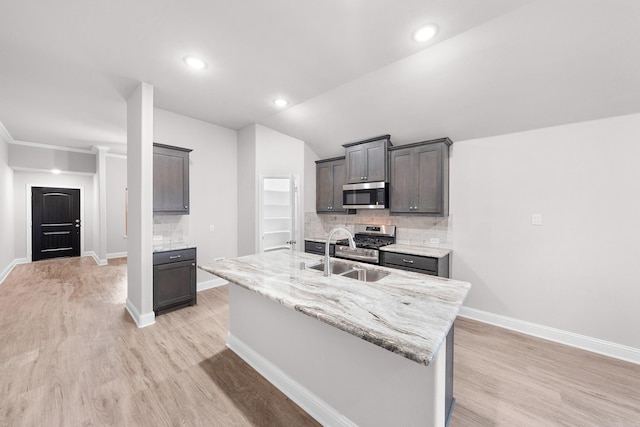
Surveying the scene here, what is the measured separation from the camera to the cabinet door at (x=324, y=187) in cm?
442

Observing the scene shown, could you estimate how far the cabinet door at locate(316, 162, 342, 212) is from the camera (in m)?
4.42

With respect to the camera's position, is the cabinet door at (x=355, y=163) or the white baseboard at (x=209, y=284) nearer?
the cabinet door at (x=355, y=163)

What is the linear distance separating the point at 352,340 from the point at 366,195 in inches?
101

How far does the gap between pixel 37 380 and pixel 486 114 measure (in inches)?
190

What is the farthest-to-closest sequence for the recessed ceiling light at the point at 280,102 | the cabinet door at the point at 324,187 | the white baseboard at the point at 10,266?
the white baseboard at the point at 10,266
the cabinet door at the point at 324,187
the recessed ceiling light at the point at 280,102

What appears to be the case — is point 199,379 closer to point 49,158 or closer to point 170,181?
point 170,181

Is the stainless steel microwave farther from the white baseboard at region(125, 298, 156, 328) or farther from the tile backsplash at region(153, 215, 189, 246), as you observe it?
the white baseboard at region(125, 298, 156, 328)

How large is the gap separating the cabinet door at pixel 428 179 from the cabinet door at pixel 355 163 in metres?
0.77

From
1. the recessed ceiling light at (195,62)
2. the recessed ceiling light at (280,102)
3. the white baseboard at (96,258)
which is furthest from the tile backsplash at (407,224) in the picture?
the white baseboard at (96,258)

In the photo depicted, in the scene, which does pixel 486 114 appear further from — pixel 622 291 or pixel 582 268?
pixel 622 291

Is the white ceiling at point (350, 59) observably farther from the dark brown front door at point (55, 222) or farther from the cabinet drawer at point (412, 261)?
the dark brown front door at point (55, 222)

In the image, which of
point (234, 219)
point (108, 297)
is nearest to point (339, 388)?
point (234, 219)

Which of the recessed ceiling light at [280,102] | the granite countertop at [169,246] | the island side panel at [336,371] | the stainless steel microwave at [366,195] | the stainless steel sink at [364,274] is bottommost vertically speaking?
the island side panel at [336,371]

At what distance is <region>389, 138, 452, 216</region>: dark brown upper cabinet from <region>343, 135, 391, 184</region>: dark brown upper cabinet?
12 centimetres
